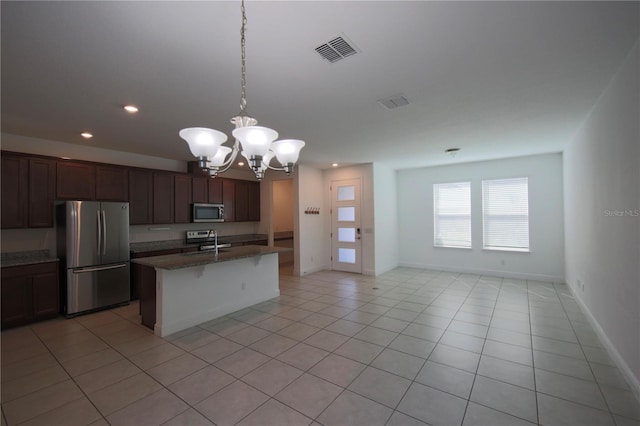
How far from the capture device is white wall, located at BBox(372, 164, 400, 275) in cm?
654

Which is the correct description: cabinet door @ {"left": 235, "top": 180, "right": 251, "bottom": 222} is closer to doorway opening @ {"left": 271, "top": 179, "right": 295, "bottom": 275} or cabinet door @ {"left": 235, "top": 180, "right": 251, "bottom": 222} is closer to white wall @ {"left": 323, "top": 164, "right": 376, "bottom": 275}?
doorway opening @ {"left": 271, "top": 179, "right": 295, "bottom": 275}

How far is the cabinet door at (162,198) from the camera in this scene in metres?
5.27

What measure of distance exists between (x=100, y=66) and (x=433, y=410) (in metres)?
3.66

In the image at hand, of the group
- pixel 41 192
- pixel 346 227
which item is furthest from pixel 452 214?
pixel 41 192

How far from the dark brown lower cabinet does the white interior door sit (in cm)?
520

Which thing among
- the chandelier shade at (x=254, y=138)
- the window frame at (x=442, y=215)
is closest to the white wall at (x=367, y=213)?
the window frame at (x=442, y=215)

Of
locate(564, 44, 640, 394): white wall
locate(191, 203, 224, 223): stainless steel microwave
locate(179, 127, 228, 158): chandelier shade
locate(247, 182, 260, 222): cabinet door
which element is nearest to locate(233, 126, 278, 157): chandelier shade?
locate(179, 127, 228, 158): chandelier shade

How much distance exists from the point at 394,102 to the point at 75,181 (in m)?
4.77

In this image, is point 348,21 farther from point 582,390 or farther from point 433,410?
point 582,390

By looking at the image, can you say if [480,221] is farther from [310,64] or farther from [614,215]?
[310,64]

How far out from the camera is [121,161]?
16.9ft

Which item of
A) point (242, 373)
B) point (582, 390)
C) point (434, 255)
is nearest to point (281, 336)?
point (242, 373)

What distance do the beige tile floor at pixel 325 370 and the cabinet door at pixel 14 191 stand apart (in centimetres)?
143

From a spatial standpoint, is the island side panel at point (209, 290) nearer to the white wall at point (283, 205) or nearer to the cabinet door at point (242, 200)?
the cabinet door at point (242, 200)
